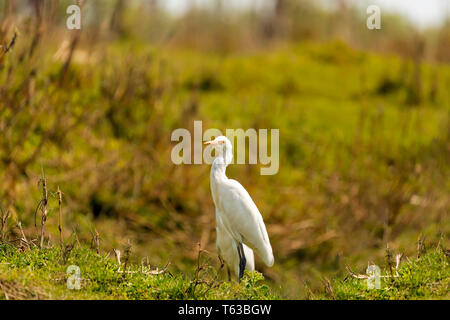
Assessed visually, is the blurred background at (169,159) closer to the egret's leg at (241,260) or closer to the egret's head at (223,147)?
the egret's leg at (241,260)

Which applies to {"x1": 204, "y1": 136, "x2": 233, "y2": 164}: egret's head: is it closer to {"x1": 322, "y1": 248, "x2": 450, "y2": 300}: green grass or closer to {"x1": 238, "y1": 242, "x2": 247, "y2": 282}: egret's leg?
{"x1": 238, "y1": 242, "x2": 247, "y2": 282}: egret's leg

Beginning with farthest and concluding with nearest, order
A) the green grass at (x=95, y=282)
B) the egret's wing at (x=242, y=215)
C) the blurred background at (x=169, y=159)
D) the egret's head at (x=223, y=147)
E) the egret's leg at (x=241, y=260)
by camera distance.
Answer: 1. the blurred background at (x=169, y=159)
2. the egret's leg at (x=241, y=260)
3. the egret's wing at (x=242, y=215)
4. the egret's head at (x=223, y=147)
5. the green grass at (x=95, y=282)

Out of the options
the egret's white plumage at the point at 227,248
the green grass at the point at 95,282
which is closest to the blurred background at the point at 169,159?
the egret's white plumage at the point at 227,248

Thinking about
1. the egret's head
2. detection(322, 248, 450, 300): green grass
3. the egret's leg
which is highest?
the egret's head

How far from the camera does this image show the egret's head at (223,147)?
278 centimetres

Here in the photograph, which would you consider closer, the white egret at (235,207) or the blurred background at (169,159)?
the white egret at (235,207)

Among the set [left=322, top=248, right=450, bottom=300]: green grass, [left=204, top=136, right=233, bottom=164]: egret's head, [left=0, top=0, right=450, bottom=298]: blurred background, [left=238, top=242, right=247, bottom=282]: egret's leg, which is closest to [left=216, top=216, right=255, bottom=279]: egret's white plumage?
[left=238, top=242, right=247, bottom=282]: egret's leg

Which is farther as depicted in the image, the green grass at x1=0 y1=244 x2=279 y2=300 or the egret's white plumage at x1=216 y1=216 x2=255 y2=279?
the egret's white plumage at x1=216 y1=216 x2=255 y2=279

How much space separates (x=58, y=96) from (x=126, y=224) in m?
1.43

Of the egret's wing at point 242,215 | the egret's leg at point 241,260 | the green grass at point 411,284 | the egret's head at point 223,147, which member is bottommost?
the egret's leg at point 241,260

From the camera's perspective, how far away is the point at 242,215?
289cm

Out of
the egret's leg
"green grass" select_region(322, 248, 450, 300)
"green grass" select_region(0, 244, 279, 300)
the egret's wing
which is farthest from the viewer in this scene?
the egret's leg

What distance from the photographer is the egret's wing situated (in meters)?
2.88
